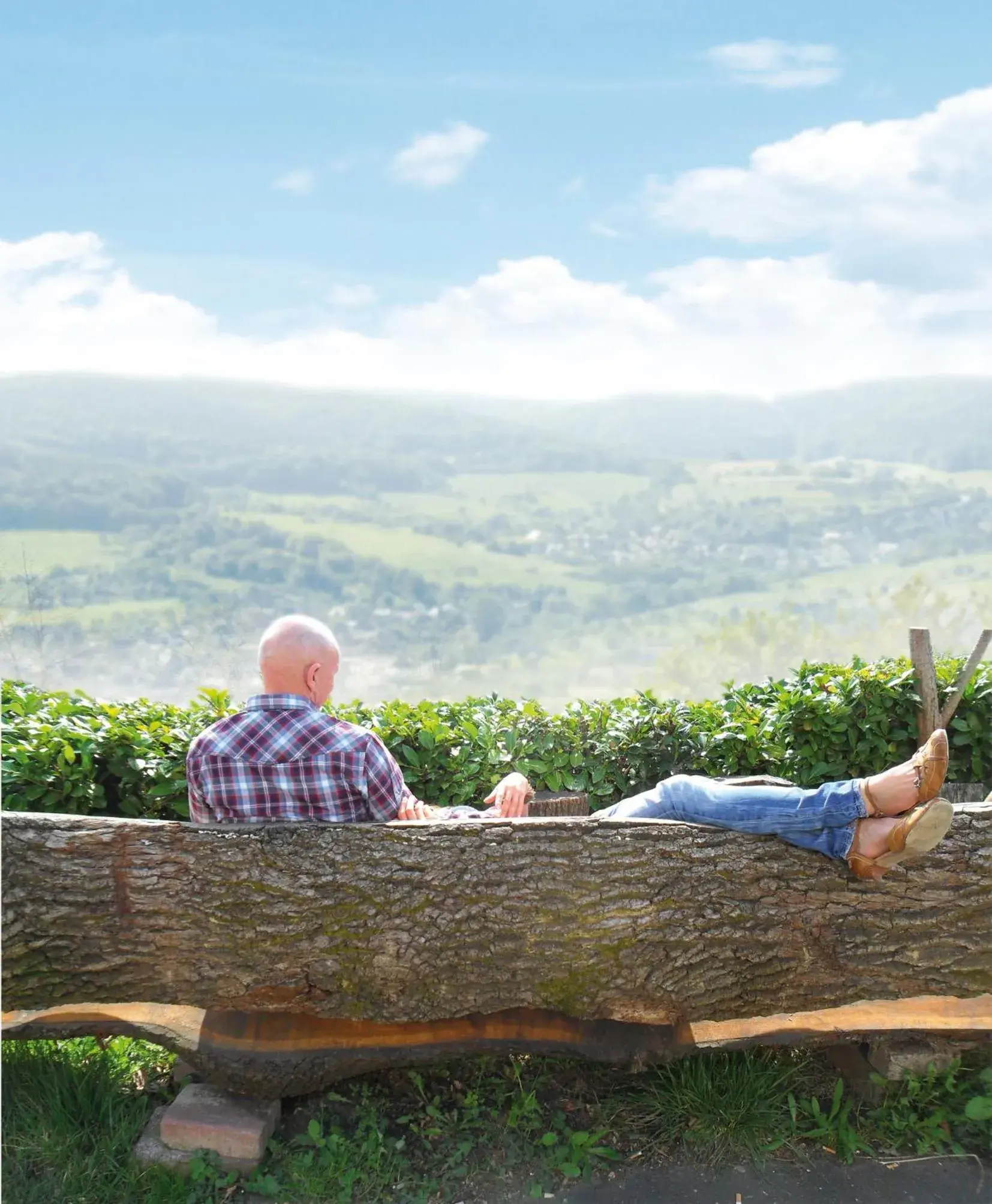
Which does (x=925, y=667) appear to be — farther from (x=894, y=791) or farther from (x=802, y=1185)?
(x=802, y=1185)

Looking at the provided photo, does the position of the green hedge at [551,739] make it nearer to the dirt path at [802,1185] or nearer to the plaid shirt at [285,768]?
the plaid shirt at [285,768]

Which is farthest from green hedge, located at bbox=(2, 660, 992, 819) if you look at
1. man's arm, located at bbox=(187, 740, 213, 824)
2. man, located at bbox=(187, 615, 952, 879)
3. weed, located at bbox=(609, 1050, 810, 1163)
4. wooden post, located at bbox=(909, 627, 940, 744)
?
weed, located at bbox=(609, 1050, 810, 1163)

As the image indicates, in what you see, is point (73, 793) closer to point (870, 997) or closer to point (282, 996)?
point (282, 996)

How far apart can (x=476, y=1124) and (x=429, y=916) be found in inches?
31.2

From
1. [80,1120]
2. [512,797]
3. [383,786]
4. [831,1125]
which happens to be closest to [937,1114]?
[831,1125]

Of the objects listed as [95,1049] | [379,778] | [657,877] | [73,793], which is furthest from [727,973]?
[73,793]

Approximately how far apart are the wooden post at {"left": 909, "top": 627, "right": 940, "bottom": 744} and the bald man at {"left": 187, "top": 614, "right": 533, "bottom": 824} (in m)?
2.11

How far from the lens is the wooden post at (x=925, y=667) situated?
4.06 m

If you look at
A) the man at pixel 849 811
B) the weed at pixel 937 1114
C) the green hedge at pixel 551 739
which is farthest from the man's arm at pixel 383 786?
the weed at pixel 937 1114

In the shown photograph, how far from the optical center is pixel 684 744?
429 centimetres

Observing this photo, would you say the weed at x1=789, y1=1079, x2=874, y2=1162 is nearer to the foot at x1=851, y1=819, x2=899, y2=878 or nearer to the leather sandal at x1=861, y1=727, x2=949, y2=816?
the foot at x1=851, y1=819, x2=899, y2=878

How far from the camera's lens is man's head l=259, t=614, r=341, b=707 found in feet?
9.93

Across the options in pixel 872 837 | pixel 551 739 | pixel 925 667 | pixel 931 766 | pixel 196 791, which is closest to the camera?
pixel 931 766

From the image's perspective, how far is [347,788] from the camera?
2.95 m
